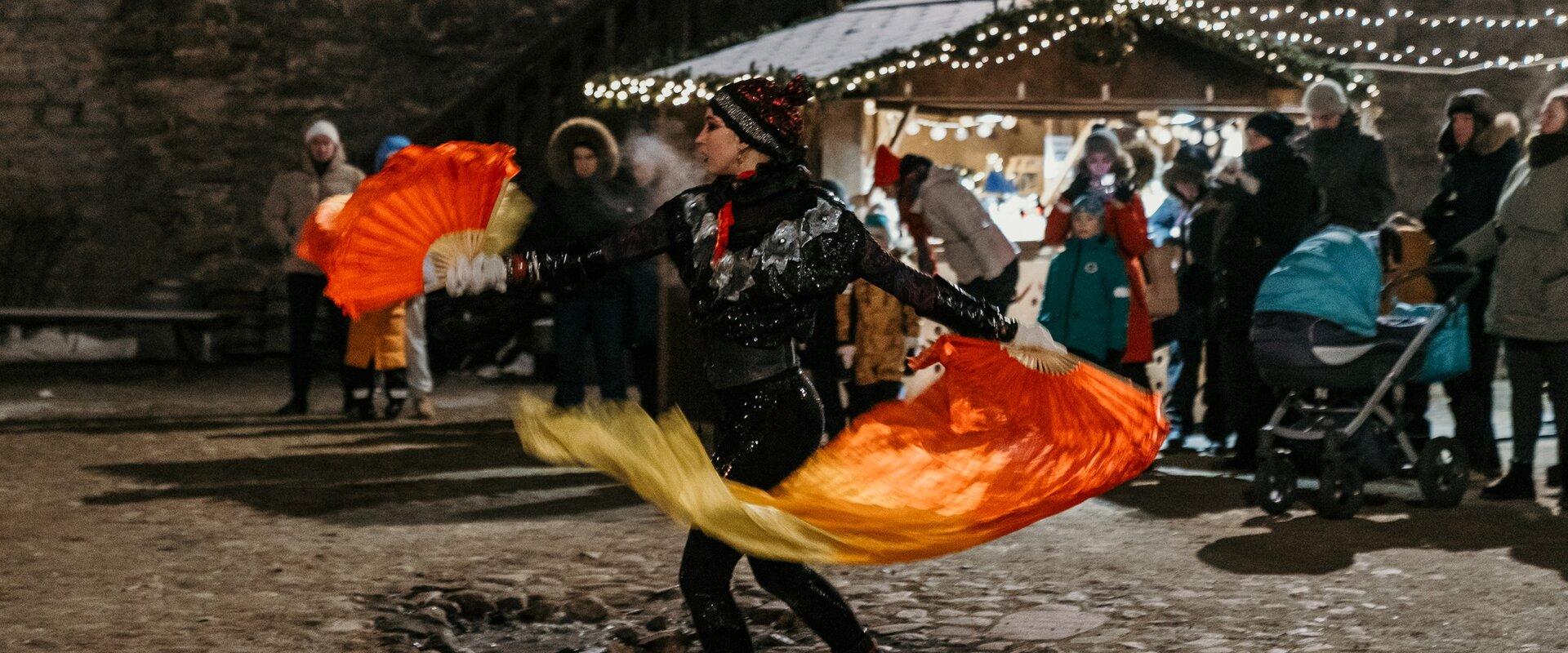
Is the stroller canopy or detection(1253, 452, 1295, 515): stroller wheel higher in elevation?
the stroller canopy

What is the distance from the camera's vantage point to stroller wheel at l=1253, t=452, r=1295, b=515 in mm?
8344

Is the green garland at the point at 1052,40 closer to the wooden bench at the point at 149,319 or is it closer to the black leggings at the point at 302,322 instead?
the black leggings at the point at 302,322

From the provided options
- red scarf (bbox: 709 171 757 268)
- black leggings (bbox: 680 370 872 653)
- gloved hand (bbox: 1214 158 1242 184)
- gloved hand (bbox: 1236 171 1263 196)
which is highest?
gloved hand (bbox: 1214 158 1242 184)

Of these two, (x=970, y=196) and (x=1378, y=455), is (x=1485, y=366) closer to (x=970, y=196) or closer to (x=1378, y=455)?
(x=1378, y=455)

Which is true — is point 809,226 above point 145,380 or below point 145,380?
above

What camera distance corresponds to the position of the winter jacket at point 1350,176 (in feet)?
31.8

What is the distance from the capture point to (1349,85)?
13.0 m

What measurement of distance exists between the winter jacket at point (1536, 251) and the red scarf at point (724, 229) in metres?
5.10

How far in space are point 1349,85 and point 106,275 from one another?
11.9 m

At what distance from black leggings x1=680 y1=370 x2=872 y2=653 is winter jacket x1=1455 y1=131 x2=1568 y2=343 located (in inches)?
195

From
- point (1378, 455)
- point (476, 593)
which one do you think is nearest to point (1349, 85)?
point (1378, 455)

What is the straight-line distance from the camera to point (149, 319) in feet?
55.4

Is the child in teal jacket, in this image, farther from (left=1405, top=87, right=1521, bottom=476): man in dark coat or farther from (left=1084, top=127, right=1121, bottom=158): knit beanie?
(left=1405, top=87, right=1521, bottom=476): man in dark coat

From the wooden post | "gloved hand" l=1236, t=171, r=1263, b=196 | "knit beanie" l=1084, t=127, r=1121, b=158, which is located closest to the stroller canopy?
"gloved hand" l=1236, t=171, r=1263, b=196
